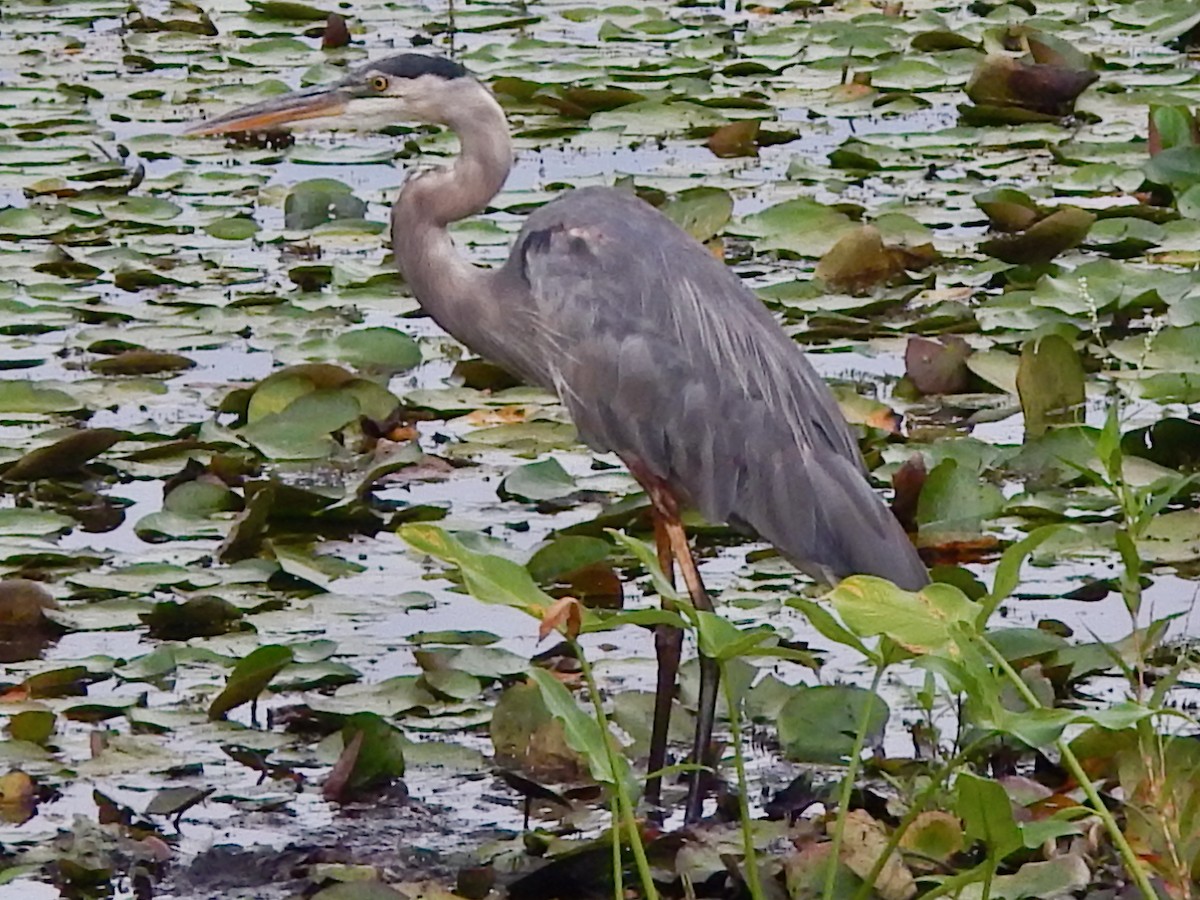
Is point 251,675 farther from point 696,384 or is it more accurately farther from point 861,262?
point 861,262

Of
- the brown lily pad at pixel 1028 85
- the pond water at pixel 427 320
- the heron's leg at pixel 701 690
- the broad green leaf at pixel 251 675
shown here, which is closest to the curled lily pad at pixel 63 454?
the pond water at pixel 427 320

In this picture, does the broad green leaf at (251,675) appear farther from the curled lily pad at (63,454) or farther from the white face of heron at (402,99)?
the white face of heron at (402,99)

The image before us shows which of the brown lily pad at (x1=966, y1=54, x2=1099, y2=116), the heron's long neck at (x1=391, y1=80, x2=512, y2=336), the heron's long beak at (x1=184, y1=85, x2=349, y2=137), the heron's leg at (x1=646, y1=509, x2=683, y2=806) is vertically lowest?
the heron's leg at (x1=646, y1=509, x2=683, y2=806)

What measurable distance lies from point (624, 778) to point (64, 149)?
19.5 feet

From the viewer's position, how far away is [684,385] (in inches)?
185

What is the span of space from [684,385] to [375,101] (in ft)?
3.41

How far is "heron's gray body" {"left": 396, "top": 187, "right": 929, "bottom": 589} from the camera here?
4.62 m

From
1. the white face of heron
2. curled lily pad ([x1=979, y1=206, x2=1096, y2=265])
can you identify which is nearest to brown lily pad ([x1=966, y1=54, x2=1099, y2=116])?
curled lily pad ([x1=979, y1=206, x2=1096, y2=265])

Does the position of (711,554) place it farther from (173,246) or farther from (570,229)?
(173,246)

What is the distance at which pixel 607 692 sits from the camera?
460 cm

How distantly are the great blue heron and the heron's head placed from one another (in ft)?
1.34

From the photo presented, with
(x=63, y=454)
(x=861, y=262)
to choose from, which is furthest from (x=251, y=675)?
(x=861, y=262)

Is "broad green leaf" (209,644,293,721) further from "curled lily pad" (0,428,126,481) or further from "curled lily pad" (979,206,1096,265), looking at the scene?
"curled lily pad" (979,206,1096,265)

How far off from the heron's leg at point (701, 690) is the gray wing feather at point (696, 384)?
96 millimetres
